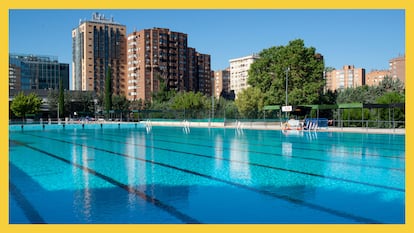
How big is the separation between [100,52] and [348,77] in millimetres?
93714

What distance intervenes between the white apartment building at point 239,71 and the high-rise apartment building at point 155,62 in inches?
1145

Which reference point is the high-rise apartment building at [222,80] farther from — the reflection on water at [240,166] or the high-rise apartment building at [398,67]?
the reflection on water at [240,166]

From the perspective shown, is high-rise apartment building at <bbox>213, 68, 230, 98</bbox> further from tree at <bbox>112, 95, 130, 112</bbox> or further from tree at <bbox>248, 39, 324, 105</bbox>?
tree at <bbox>248, 39, 324, 105</bbox>

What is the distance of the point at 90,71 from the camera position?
4466 inches

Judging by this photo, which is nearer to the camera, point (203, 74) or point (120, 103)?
point (120, 103)

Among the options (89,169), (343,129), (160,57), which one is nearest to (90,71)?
(160,57)

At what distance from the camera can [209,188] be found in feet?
28.3

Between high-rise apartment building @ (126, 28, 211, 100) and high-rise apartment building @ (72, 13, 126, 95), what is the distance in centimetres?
631

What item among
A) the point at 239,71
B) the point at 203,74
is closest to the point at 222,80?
the point at 239,71

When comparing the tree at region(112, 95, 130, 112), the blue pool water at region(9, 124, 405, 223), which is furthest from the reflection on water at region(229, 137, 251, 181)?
the tree at region(112, 95, 130, 112)

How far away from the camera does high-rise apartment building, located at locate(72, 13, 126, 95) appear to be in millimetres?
112750

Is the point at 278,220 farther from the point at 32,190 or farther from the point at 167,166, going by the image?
the point at 167,166

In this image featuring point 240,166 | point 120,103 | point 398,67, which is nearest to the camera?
point 240,166

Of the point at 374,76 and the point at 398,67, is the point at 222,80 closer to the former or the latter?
the point at 374,76
